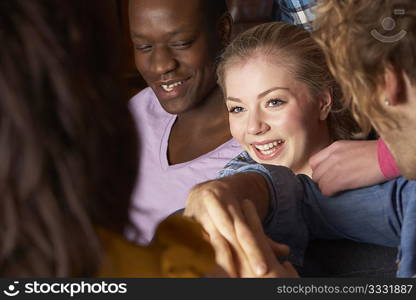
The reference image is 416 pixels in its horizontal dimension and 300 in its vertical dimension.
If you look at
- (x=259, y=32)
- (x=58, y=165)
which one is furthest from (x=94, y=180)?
(x=259, y=32)

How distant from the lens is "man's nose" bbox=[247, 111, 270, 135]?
0.46 m

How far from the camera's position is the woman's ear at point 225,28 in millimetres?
575

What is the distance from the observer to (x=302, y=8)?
578 millimetres

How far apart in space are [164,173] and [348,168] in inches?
6.8

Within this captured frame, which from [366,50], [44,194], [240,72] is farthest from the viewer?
[240,72]

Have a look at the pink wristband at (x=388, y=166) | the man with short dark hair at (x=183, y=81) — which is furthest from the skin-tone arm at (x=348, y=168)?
the man with short dark hair at (x=183, y=81)

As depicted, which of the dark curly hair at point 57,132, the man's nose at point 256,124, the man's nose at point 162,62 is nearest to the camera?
the dark curly hair at point 57,132

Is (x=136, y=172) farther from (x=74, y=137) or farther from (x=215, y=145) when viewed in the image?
(x=215, y=145)

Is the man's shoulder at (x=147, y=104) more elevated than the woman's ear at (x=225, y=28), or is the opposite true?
the woman's ear at (x=225, y=28)

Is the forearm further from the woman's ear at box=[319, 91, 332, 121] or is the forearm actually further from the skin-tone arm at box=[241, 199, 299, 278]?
the woman's ear at box=[319, 91, 332, 121]

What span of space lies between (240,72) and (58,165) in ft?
0.94

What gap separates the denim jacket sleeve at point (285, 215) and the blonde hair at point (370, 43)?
0.20 feet

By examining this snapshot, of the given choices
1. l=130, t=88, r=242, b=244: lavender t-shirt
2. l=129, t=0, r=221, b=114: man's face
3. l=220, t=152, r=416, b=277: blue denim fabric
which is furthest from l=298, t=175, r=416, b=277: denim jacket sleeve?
l=129, t=0, r=221, b=114: man's face

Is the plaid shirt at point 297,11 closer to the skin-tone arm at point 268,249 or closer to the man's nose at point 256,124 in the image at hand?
the man's nose at point 256,124
